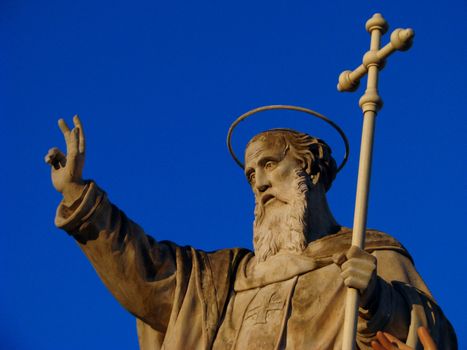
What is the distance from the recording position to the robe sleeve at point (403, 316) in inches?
560

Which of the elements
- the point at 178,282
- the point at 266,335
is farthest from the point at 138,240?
the point at 266,335

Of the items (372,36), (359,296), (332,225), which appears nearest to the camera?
(359,296)

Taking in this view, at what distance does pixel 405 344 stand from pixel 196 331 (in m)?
2.30

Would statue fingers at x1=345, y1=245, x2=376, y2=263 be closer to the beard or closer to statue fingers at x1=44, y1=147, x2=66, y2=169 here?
the beard

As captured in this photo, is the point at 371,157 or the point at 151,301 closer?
the point at 371,157

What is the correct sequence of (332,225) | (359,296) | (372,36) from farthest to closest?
(332,225)
(372,36)
(359,296)

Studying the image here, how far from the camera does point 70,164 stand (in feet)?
50.4

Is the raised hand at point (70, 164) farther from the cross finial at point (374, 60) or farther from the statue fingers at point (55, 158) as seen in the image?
the cross finial at point (374, 60)

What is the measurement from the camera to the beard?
15422mm

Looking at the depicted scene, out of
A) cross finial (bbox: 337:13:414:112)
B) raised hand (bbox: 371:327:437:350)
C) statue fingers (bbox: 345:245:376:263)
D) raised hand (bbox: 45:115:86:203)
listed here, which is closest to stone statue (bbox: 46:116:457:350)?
raised hand (bbox: 45:115:86:203)

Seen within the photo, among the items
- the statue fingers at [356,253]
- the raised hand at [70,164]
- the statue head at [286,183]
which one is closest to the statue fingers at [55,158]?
the raised hand at [70,164]

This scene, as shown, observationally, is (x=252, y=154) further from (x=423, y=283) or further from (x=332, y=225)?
(x=423, y=283)

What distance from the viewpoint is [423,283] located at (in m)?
15.2

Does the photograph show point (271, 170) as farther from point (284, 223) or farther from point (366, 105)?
point (366, 105)
